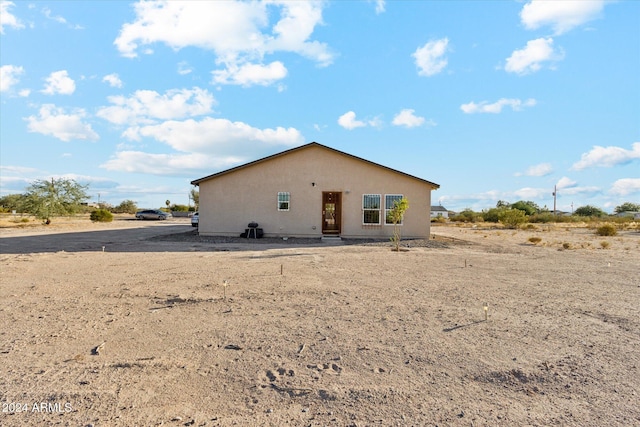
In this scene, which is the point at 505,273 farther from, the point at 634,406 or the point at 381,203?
the point at 381,203

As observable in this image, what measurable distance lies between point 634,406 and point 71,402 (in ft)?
16.3

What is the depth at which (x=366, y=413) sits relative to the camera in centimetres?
307

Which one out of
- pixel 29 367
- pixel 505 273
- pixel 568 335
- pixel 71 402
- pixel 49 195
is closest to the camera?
pixel 71 402

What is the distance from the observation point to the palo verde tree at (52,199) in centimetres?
3183

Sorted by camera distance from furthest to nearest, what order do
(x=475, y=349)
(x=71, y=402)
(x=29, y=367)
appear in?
(x=475, y=349) < (x=29, y=367) < (x=71, y=402)

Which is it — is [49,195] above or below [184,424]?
above

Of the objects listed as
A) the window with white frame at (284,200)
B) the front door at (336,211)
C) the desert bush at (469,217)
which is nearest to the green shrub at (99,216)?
the window with white frame at (284,200)

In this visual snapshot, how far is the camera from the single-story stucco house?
19828mm

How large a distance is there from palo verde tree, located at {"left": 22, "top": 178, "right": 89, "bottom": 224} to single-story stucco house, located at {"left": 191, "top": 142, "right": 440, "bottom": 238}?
70.3ft

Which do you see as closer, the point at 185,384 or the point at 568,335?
the point at 185,384

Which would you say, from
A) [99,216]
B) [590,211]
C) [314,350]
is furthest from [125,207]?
[590,211]

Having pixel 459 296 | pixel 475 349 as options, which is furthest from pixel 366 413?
pixel 459 296

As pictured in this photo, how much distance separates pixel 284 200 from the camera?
65.5ft

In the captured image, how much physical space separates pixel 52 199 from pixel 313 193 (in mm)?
27194
